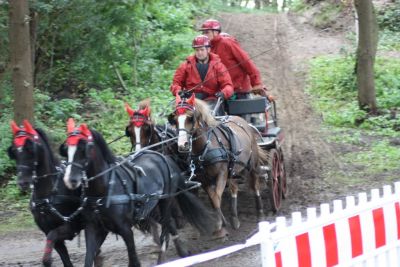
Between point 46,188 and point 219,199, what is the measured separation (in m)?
2.95

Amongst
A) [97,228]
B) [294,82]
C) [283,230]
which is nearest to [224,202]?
[97,228]

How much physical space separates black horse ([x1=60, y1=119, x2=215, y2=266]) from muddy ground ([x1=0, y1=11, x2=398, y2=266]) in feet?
3.69

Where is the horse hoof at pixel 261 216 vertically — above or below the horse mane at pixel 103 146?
below

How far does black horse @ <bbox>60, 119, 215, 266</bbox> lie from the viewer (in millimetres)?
6668

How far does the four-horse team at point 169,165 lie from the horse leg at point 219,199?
0.05 feet

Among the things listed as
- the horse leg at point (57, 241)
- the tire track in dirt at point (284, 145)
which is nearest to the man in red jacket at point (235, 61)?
the tire track in dirt at point (284, 145)

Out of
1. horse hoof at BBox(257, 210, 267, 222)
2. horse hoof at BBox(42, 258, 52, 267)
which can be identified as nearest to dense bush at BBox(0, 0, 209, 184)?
horse hoof at BBox(257, 210, 267, 222)

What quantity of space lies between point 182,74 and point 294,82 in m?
11.1

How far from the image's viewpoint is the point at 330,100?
19.4 metres

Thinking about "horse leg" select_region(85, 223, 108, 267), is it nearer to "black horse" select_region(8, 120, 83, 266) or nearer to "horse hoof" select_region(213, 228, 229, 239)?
"black horse" select_region(8, 120, 83, 266)

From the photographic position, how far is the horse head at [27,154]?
6684 mm

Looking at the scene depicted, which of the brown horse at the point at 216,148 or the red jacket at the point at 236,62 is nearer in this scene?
the brown horse at the point at 216,148

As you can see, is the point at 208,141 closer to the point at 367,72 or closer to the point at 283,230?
the point at 283,230

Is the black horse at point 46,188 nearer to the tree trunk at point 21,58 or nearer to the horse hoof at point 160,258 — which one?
the horse hoof at point 160,258
